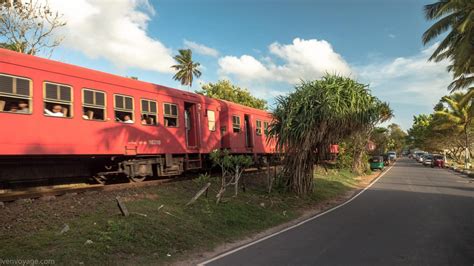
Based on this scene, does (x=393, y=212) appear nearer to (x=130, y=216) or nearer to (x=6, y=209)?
(x=130, y=216)

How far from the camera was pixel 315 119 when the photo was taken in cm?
1573

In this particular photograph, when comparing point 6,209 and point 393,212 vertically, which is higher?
point 6,209

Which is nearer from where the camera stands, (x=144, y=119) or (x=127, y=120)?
(x=127, y=120)

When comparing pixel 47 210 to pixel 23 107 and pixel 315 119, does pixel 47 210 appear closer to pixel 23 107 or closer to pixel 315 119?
pixel 23 107

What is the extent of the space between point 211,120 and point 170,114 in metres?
2.83

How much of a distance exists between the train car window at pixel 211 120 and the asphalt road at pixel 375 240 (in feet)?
20.4

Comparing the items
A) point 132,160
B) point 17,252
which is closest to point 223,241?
point 17,252

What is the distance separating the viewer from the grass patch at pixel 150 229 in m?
6.71

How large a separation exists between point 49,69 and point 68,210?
3.67 metres

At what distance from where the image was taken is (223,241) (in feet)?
29.9

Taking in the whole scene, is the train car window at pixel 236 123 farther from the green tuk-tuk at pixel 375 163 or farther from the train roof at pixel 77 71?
the green tuk-tuk at pixel 375 163

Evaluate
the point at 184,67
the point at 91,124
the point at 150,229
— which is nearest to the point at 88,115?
the point at 91,124

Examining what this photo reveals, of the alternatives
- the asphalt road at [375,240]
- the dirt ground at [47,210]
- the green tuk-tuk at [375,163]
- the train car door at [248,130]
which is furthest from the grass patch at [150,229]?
the green tuk-tuk at [375,163]

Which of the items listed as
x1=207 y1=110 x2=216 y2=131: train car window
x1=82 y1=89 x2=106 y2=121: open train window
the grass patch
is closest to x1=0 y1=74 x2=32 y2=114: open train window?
x1=82 y1=89 x2=106 y2=121: open train window
